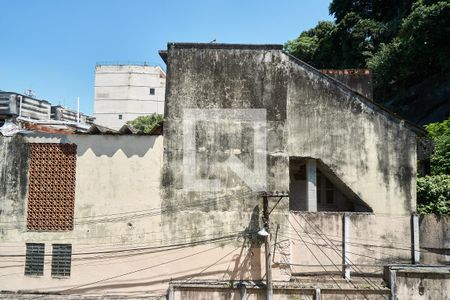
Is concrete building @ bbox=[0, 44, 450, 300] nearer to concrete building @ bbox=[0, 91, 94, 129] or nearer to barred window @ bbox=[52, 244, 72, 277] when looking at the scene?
barred window @ bbox=[52, 244, 72, 277]

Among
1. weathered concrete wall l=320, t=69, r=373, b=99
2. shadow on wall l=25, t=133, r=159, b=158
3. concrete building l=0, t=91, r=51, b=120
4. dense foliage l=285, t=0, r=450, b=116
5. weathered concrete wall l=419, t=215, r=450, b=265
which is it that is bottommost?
weathered concrete wall l=419, t=215, r=450, b=265

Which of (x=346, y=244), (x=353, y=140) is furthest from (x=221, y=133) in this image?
(x=346, y=244)

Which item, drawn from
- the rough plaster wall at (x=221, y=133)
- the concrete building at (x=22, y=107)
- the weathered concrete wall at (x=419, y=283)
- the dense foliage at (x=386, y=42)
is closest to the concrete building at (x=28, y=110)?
the concrete building at (x=22, y=107)

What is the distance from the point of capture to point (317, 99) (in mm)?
12266

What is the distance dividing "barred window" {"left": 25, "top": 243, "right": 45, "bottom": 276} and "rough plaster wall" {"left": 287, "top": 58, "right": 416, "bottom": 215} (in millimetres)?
7386

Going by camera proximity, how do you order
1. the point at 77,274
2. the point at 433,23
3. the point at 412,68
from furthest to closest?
the point at 412,68 → the point at 433,23 → the point at 77,274

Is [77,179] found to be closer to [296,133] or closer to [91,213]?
[91,213]

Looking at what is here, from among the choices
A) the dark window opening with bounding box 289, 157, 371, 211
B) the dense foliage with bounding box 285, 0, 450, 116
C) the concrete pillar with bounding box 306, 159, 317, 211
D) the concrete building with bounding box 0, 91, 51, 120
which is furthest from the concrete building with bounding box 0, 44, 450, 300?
the dense foliage with bounding box 285, 0, 450, 116

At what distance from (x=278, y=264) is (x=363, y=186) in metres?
3.20

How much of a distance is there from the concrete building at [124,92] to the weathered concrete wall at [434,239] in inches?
1460

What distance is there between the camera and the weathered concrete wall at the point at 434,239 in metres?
12.1

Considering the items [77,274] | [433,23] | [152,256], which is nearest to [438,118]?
[433,23]

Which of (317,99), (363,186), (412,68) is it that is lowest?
(363,186)

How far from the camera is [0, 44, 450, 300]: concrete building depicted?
11750 millimetres
